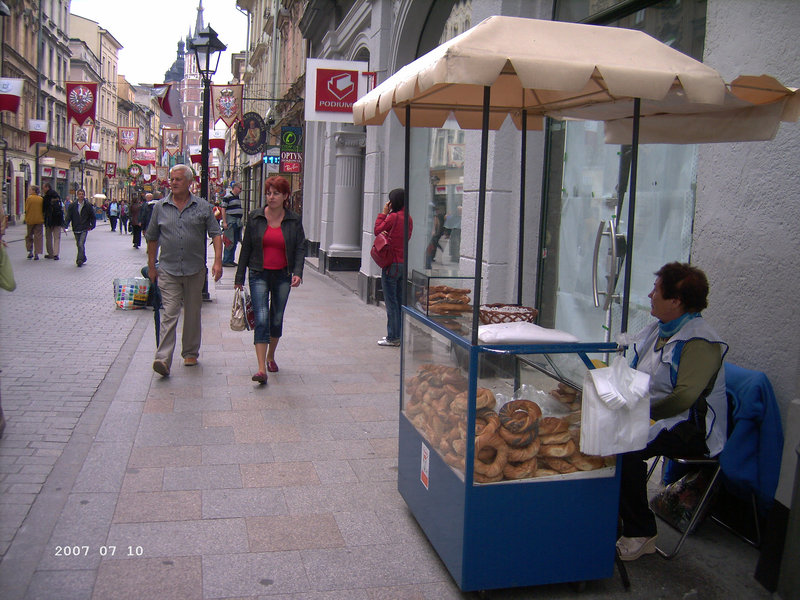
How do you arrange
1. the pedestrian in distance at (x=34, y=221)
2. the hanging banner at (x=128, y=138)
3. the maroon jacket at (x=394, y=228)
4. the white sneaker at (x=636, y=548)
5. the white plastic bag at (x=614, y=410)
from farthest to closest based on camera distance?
the hanging banner at (x=128, y=138) < the pedestrian in distance at (x=34, y=221) < the maroon jacket at (x=394, y=228) < the white sneaker at (x=636, y=548) < the white plastic bag at (x=614, y=410)

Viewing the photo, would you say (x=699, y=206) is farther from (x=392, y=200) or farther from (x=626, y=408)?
(x=392, y=200)

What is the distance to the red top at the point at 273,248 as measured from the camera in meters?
6.96

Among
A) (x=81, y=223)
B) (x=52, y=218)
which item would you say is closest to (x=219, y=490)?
(x=81, y=223)

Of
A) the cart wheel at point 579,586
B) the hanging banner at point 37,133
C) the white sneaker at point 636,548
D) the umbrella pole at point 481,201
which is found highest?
the hanging banner at point 37,133

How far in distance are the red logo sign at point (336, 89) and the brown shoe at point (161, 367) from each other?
7.24m

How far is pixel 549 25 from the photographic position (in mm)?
3219

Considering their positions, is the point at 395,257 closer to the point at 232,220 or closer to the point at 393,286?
→ the point at 393,286

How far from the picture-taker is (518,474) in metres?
3.34

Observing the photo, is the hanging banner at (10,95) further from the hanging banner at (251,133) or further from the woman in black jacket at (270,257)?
the woman in black jacket at (270,257)

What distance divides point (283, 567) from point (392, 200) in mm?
5469

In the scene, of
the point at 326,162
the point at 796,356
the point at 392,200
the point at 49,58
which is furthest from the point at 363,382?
→ the point at 49,58

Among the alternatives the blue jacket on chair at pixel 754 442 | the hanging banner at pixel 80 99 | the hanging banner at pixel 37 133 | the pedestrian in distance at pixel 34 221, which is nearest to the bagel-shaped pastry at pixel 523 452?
the blue jacket on chair at pixel 754 442

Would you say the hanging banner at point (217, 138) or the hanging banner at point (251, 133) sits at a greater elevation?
the hanging banner at point (217, 138)

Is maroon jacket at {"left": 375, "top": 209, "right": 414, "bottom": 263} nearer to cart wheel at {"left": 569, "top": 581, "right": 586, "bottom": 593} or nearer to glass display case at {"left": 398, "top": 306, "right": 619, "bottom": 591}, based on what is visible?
glass display case at {"left": 398, "top": 306, "right": 619, "bottom": 591}
